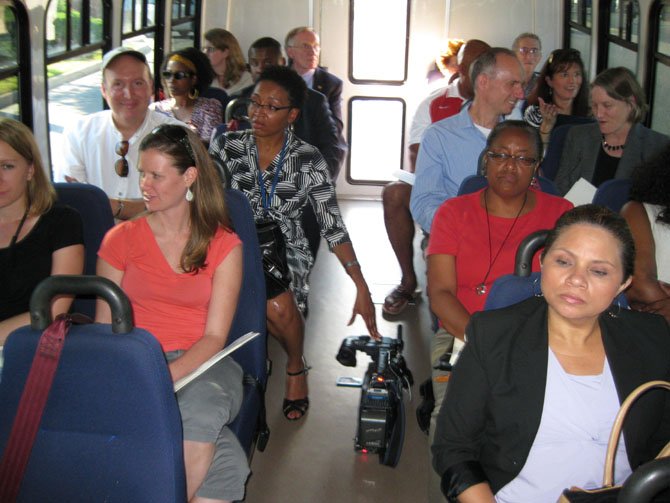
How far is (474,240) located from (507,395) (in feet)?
3.62

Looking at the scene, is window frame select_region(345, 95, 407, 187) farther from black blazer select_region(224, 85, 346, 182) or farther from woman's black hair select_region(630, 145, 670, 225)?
woman's black hair select_region(630, 145, 670, 225)

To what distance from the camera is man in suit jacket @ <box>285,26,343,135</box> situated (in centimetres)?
635

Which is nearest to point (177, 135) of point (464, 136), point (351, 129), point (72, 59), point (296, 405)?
point (296, 405)

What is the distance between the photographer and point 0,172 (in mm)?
2607

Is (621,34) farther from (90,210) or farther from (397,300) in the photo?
(90,210)

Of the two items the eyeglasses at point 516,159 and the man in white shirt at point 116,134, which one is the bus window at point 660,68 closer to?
the eyeglasses at point 516,159

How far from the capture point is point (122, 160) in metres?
3.56

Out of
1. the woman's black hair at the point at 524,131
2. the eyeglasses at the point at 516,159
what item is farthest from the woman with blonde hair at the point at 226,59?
the eyeglasses at the point at 516,159

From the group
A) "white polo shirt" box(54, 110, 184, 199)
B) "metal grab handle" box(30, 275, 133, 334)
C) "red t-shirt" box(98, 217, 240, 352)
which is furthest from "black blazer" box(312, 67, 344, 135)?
"metal grab handle" box(30, 275, 133, 334)

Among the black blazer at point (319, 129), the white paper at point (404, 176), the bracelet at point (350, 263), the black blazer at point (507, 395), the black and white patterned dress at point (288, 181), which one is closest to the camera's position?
the black blazer at point (507, 395)

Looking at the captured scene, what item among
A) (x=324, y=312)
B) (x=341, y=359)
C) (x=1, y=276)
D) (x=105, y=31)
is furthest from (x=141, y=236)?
(x=105, y=31)

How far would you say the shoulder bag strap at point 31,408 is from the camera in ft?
5.47

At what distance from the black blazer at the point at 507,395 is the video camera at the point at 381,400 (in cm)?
124

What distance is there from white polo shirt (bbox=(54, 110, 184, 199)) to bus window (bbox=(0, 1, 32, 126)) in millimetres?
296
